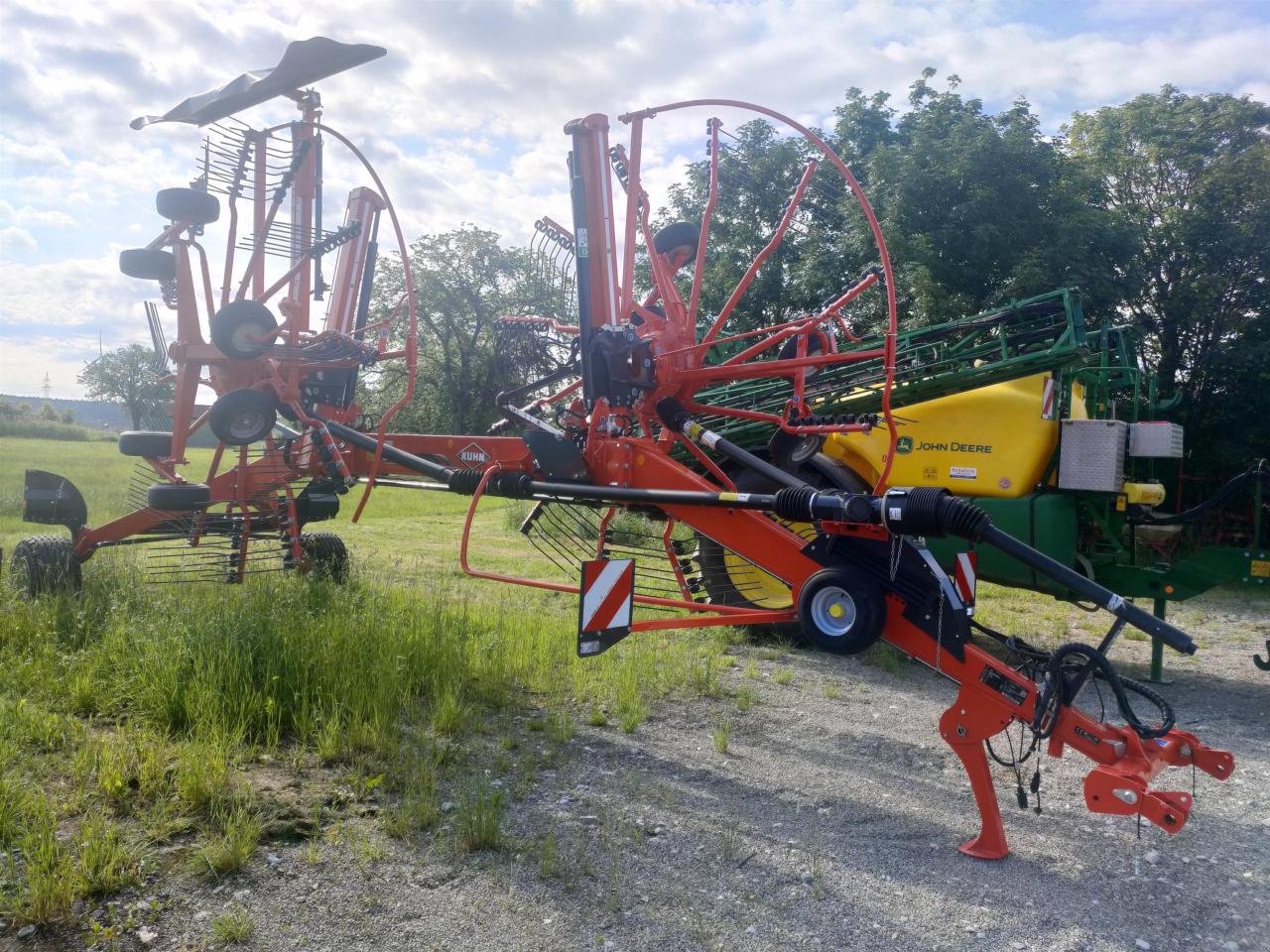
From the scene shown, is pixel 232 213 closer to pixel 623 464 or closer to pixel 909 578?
pixel 623 464

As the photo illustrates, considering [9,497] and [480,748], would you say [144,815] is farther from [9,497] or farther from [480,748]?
[9,497]

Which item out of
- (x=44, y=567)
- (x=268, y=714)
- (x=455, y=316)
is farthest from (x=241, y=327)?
(x=455, y=316)

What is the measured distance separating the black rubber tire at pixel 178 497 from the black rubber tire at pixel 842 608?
4093mm

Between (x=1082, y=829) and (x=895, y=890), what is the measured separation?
1251 mm

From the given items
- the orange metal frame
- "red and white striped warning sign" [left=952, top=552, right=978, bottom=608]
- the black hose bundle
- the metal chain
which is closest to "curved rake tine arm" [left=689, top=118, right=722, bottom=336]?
the orange metal frame

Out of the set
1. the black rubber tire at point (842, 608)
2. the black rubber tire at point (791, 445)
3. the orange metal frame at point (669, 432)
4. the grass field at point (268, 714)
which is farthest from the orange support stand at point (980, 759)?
the black rubber tire at point (791, 445)

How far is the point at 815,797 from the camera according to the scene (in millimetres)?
4574

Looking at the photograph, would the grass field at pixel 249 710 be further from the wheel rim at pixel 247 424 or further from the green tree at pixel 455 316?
the green tree at pixel 455 316

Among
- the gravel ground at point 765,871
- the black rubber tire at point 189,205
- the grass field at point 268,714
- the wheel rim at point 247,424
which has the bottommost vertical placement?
the gravel ground at point 765,871

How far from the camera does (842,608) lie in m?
4.41

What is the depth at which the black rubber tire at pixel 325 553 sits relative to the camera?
7746 millimetres

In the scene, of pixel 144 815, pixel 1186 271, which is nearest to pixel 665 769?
pixel 144 815

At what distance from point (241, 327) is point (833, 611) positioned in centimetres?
411

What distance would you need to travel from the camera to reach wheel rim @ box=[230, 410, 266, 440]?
585cm
